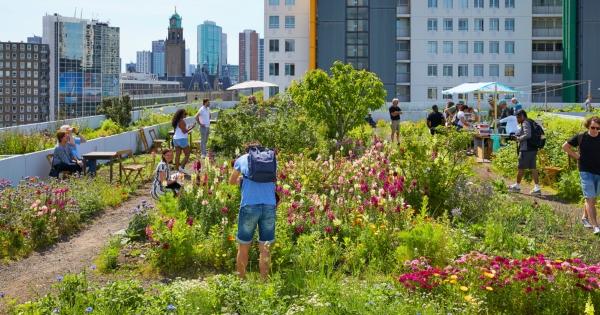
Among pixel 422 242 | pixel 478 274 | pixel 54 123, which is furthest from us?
pixel 54 123

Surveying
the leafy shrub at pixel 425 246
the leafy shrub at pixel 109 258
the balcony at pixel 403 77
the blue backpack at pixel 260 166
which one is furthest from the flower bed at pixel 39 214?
the balcony at pixel 403 77

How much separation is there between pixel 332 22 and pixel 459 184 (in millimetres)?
64881

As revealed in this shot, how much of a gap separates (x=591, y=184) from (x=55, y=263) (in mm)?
7522

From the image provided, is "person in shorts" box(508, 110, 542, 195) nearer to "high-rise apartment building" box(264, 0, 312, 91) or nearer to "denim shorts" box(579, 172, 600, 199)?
"denim shorts" box(579, 172, 600, 199)

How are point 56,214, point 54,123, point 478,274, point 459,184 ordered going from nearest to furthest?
point 478,274
point 56,214
point 459,184
point 54,123

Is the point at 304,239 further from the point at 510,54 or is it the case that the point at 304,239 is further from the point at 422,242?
the point at 510,54

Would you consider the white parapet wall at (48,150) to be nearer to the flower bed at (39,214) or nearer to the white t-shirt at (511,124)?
the flower bed at (39,214)

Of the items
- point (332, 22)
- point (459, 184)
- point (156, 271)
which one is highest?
point (332, 22)

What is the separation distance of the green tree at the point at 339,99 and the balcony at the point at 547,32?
56.7 metres

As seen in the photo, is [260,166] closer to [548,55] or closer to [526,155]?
[526,155]

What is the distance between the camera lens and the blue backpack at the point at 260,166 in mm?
7734

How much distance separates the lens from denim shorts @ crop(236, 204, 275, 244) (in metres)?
7.84

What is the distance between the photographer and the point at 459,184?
11891 mm

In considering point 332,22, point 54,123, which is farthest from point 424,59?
point 54,123
